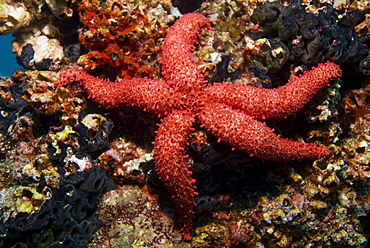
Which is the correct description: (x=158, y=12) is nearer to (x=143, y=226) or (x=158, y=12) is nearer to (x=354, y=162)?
(x=143, y=226)

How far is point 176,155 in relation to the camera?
160 inches

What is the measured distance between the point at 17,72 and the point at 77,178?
8.77ft

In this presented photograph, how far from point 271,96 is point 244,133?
860 mm

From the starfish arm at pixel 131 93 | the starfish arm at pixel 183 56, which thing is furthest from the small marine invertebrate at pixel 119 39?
the starfish arm at pixel 131 93

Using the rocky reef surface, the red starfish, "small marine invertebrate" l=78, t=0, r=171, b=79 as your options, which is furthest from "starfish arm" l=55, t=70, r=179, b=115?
"small marine invertebrate" l=78, t=0, r=171, b=79

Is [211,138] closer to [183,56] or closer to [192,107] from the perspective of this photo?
[192,107]

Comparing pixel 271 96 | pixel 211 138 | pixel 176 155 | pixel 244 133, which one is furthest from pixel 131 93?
pixel 271 96

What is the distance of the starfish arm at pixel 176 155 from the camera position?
13.3ft

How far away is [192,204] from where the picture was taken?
14.6 feet

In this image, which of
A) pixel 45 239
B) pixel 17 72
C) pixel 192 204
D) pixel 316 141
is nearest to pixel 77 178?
pixel 45 239

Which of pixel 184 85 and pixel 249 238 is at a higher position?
pixel 184 85

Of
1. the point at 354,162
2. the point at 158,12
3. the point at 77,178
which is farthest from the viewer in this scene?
the point at 158,12

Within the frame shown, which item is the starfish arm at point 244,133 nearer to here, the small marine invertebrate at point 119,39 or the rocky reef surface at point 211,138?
the rocky reef surface at point 211,138

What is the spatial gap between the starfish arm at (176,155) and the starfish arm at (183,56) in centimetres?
54
